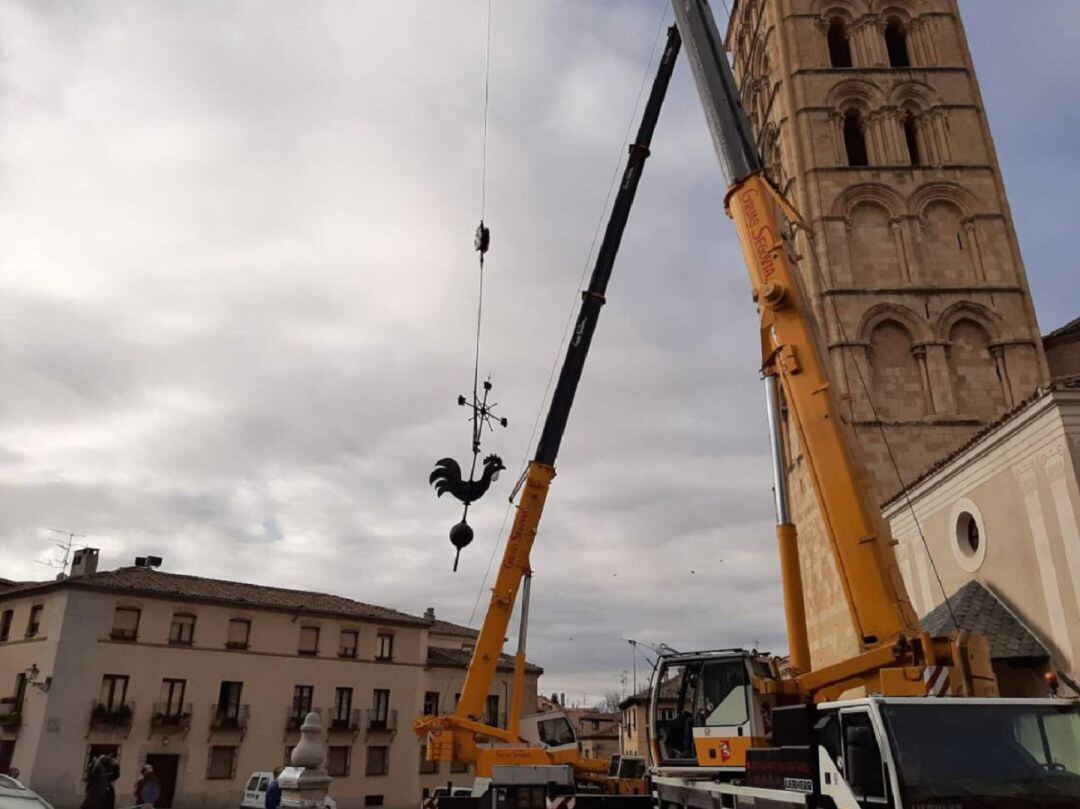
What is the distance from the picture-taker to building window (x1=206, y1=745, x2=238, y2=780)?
3189 centimetres

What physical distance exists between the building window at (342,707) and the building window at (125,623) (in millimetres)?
9027

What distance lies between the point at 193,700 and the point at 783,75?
32949 millimetres

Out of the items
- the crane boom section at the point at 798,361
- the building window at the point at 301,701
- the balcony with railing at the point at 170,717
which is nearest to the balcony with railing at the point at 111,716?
the balcony with railing at the point at 170,717

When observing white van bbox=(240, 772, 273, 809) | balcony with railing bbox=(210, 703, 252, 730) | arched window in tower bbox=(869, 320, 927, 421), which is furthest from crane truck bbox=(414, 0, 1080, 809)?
balcony with railing bbox=(210, 703, 252, 730)

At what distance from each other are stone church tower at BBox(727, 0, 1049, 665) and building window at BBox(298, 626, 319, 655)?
22.5 meters

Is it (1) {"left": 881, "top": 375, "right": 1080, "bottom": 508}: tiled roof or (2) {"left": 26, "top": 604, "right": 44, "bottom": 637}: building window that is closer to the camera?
(1) {"left": 881, "top": 375, "right": 1080, "bottom": 508}: tiled roof

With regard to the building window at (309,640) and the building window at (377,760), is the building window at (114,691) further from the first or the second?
the building window at (377,760)

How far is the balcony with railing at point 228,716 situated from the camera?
1275 inches

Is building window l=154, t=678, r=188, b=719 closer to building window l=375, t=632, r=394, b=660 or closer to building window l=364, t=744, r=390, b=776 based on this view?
building window l=364, t=744, r=390, b=776

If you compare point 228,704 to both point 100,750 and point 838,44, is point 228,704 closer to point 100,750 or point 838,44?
point 100,750

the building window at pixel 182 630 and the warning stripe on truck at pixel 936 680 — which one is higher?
the building window at pixel 182 630

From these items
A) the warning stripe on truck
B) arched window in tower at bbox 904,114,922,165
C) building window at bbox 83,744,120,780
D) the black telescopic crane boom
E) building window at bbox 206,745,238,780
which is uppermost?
arched window in tower at bbox 904,114,922,165

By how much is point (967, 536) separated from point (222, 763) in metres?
28.5

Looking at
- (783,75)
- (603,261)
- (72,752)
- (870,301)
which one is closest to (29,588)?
(72,752)
